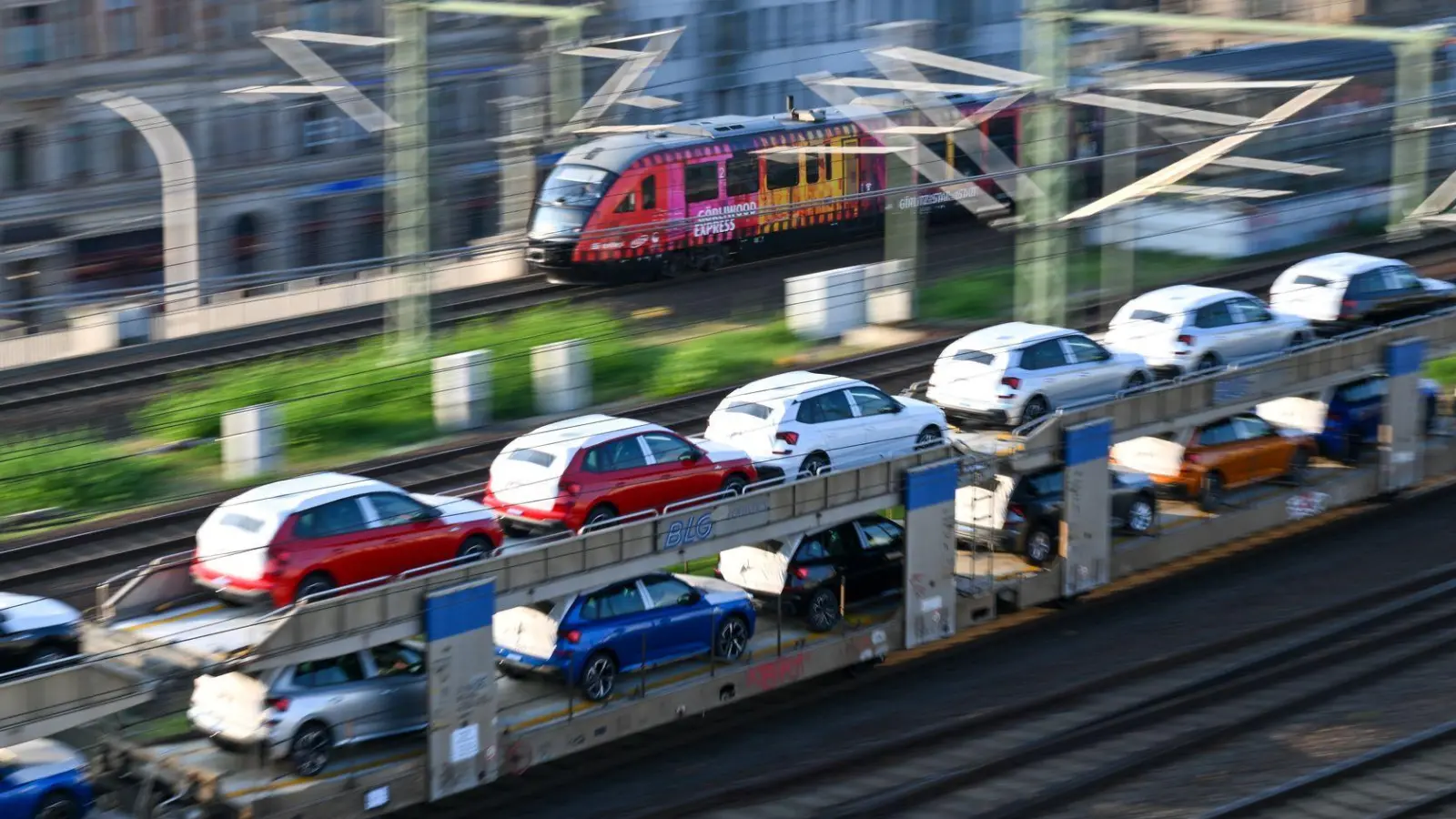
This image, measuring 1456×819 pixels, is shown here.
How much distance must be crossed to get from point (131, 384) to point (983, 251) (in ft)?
46.6

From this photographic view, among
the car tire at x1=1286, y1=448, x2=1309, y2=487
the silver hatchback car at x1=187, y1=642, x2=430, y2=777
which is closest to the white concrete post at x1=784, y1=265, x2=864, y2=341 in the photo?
the car tire at x1=1286, y1=448, x2=1309, y2=487

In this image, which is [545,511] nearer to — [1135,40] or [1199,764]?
[1199,764]

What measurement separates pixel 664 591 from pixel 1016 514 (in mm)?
4082

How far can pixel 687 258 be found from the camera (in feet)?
94.0

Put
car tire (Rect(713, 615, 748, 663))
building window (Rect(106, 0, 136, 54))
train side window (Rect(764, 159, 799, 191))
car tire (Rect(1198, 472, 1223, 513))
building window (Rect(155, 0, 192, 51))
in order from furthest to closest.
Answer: building window (Rect(155, 0, 192, 51)), building window (Rect(106, 0, 136, 54)), train side window (Rect(764, 159, 799, 191)), car tire (Rect(1198, 472, 1223, 513)), car tire (Rect(713, 615, 748, 663))

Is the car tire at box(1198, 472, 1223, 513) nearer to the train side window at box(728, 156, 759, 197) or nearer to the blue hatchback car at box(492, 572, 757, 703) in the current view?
the blue hatchback car at box(492, 572, 757, 703)

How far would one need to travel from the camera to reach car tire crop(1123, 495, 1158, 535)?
1778 centimetres

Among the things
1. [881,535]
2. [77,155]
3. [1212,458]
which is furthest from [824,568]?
[77,155]

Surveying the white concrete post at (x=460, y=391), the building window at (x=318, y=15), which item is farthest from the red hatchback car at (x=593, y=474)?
the building window at (x=318, y=15)

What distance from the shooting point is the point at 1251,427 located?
18938 millimetres

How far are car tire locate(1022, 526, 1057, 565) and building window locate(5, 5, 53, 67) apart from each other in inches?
853

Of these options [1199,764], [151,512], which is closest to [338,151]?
[151,512]

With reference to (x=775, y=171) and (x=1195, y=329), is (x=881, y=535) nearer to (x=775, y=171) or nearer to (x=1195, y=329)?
(x=1195, y=329)

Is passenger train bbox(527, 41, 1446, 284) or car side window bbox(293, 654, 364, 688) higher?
passenger train bbox(527, 41, 1446, 284)
